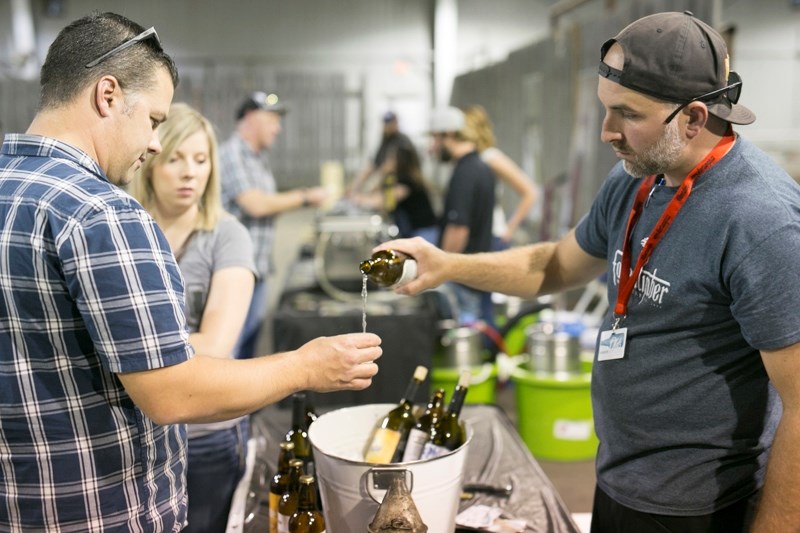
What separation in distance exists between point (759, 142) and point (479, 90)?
10.4 feet

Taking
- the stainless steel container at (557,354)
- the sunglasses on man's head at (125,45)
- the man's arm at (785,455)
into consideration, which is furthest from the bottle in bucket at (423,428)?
the stainless steel container at (557,354)

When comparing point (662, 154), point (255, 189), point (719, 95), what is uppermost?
point (719, 95)

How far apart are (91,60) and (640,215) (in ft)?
3.65

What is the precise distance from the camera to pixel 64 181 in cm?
115

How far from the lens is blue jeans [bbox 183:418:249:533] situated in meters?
1.93

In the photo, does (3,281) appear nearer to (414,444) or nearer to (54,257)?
(54,257)

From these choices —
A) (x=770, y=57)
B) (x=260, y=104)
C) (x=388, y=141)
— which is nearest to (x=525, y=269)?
(x=260, y=104)

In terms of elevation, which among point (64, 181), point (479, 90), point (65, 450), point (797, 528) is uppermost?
point (479, 90)

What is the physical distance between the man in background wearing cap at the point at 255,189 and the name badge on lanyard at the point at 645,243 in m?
2.50

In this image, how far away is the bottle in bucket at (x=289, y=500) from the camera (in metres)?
1.50

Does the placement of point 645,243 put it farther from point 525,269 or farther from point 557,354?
point 557,354

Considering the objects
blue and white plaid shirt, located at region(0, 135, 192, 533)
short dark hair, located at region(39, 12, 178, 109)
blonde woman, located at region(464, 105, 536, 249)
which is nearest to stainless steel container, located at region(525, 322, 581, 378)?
blonde woman, located at region(464, 105, 536, 249)

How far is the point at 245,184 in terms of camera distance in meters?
4.12

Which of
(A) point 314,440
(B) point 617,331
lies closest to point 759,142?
(B) point 617,331
